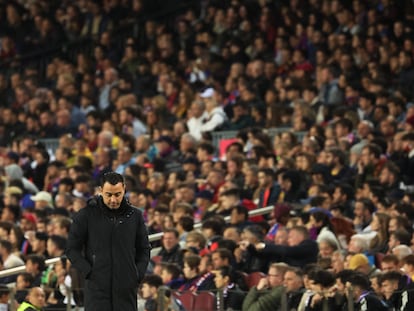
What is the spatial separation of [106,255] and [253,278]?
4.22 meters

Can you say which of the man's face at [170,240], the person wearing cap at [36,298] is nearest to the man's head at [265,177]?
the man's face at [170,240]

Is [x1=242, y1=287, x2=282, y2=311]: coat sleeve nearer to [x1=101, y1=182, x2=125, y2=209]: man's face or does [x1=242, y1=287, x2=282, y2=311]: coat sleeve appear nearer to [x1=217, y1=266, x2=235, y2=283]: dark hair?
[x1=217, y1=266, x2=235, y2=283]: dark hair

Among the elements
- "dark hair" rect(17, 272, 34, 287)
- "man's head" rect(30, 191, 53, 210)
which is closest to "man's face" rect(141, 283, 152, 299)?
"dark hair" rect(17, 272, 34, 287)

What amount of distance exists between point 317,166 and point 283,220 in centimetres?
186

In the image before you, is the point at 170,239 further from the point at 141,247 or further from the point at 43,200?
the point at 141,247

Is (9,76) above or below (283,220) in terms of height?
above

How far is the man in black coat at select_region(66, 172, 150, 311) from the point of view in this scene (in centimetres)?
1188

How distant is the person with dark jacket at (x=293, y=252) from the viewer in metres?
16.3

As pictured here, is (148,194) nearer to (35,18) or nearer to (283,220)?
(283,220)

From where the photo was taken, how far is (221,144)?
22438 millimetres

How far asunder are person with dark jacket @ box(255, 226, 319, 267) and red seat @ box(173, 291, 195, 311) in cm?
140

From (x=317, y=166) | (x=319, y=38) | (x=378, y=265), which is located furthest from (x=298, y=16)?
(x=378, y=265)

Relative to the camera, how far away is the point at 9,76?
28.4 metres

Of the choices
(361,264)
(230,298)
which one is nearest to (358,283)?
(230,298)
